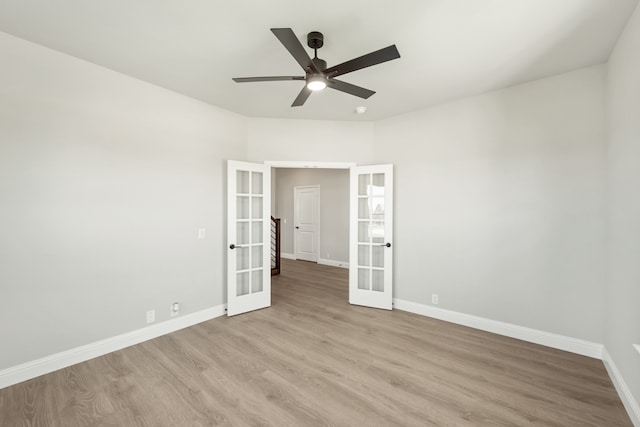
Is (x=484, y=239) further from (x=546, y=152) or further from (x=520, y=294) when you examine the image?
(x=546, y=152)

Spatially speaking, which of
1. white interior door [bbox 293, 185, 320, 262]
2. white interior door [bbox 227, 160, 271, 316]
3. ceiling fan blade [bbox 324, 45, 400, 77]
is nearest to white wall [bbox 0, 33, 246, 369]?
white interior door [bbox 227, 160, 271, 316]

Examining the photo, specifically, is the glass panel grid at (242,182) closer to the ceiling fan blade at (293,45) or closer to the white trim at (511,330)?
the ceiling fan blade at (293,45)

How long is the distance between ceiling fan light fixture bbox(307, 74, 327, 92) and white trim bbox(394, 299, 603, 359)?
3.22 m

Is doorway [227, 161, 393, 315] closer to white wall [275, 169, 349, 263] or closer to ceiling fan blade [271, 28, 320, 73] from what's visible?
ceiling fan blade [271, 28, 320, 73]

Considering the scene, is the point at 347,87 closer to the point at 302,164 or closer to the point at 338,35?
the point at 338,35

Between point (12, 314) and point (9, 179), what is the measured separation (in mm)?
1142

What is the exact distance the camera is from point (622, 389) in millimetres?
2121

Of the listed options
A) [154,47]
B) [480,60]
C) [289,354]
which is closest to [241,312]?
[289,354]

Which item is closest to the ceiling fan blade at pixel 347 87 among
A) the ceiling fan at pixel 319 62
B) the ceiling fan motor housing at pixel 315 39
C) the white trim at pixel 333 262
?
the ceiling fan at pixel 319 62

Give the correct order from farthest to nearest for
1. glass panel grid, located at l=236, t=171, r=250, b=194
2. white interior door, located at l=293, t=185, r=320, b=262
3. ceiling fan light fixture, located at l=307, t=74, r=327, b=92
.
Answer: white interior door, located at l=293, t=185, r=320, b=262, glass panel grid, located at l=236, t=171, r=250, b=194, ceiling fan light fixture, located at l=307, t=74, r=327, b=92

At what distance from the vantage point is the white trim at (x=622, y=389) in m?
1.87

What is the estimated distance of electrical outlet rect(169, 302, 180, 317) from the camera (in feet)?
10.9

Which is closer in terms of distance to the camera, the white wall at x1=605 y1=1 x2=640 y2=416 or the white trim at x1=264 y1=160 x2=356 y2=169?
the white wall at x1=605 y1=1 x2=640 y2=416

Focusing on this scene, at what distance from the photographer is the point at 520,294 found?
3.11m
